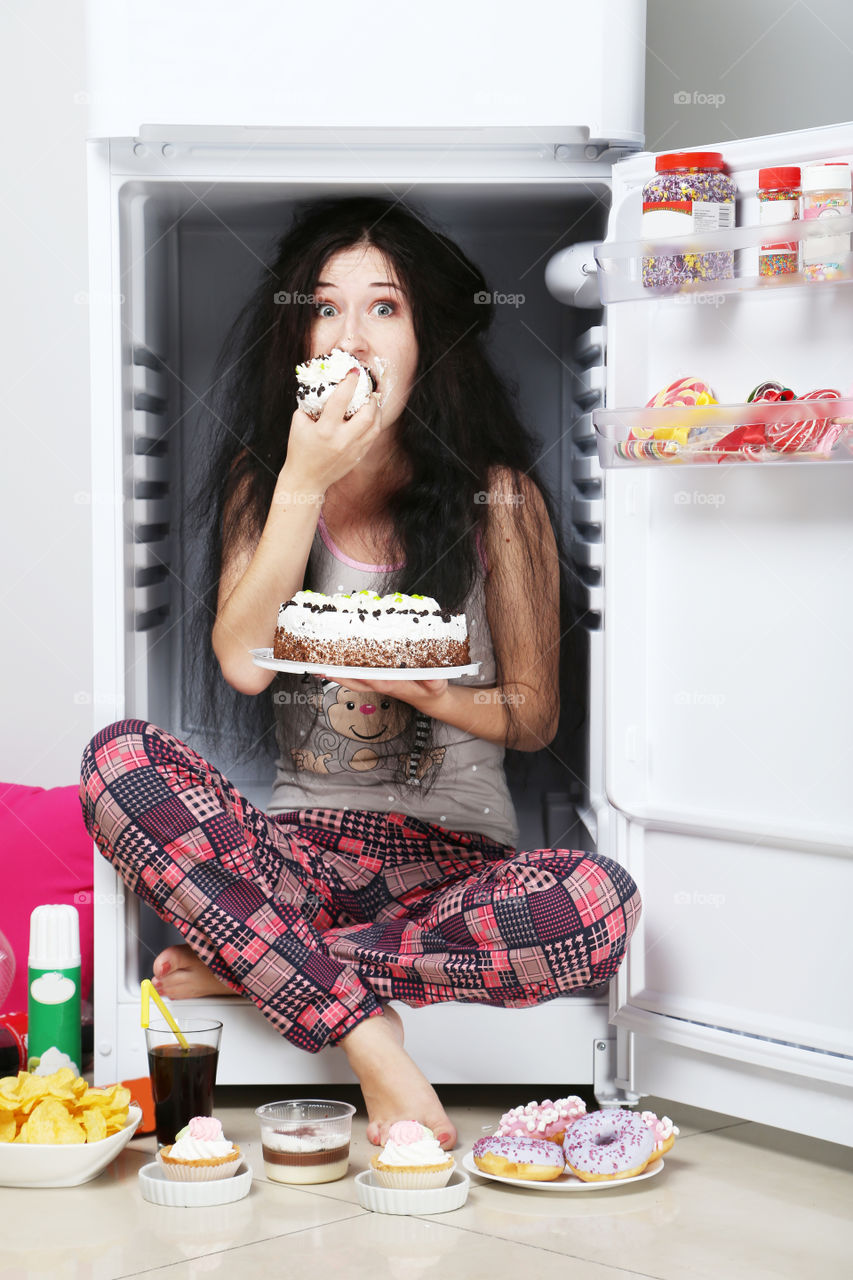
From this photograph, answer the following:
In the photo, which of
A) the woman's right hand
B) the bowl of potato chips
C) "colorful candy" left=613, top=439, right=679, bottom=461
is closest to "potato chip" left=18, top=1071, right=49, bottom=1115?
the bowl of potato chips

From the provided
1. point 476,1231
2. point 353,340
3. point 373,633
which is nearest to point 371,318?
point 353,340

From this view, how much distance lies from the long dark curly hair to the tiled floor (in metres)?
0.60

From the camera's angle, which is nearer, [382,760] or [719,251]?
[719,251]

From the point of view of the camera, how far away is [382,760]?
183 centimetres

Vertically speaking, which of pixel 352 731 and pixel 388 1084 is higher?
pixel 352 731

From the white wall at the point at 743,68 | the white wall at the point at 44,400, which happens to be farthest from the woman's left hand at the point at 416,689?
the white wall at the point at 743,68

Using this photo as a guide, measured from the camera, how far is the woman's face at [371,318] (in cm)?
183

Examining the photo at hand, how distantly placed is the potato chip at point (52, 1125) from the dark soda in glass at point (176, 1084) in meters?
0.08

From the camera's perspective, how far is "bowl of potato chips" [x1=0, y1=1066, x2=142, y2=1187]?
4.44 ft

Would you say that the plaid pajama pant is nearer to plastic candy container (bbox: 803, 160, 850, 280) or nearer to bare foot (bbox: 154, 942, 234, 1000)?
bare foot (bbox: 154, 942, 234, 1000)

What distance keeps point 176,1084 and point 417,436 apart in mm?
886

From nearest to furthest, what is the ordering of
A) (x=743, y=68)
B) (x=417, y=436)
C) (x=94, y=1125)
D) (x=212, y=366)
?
(x=94, y=1125) < (x=417, y=436) < (x=212, y=366) < (x=743, y=68)

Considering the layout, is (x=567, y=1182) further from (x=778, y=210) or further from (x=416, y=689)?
(x=778, y=210)

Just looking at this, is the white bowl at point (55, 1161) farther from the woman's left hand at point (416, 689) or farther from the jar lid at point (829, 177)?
the jar lid at point (829, 177)
